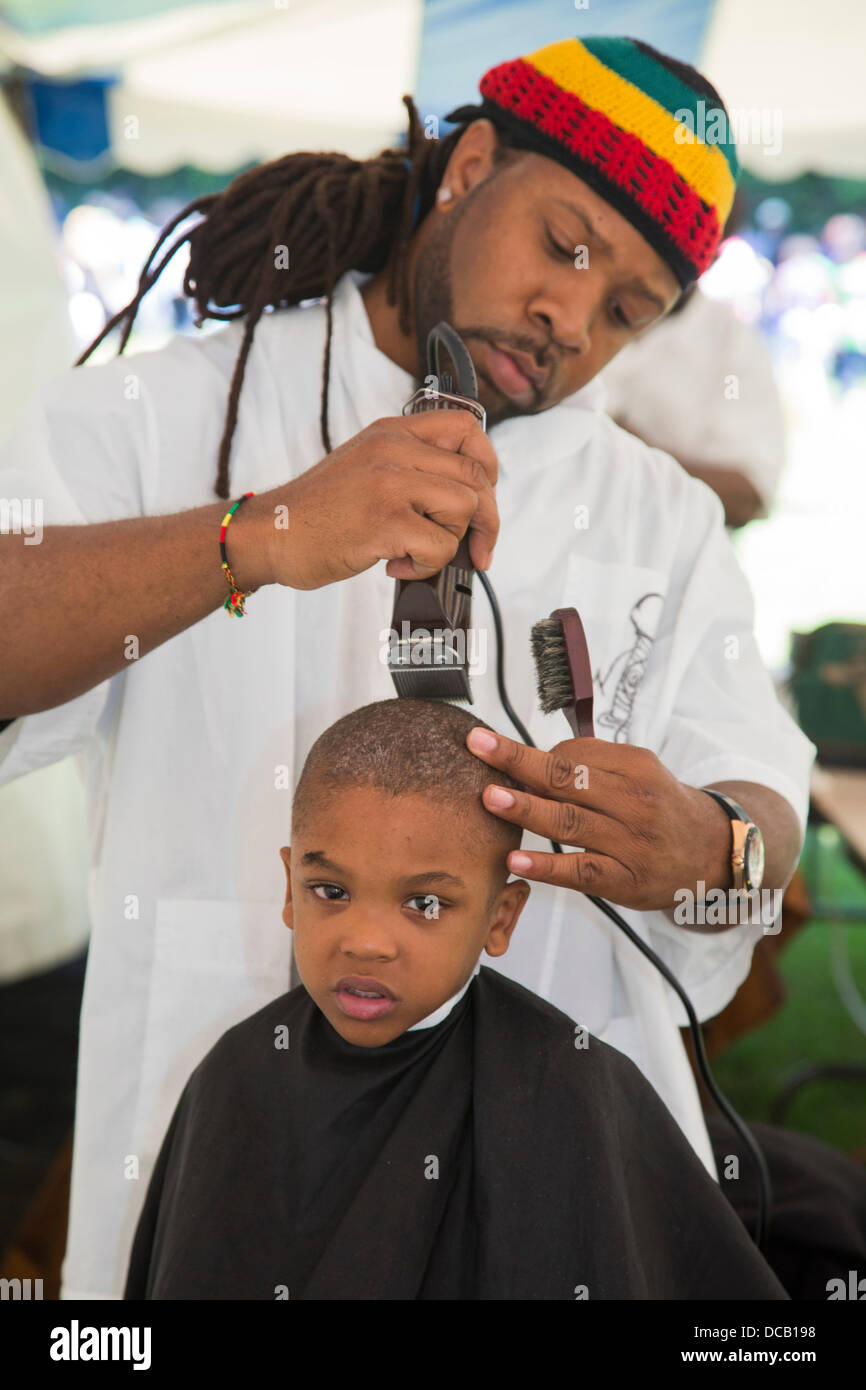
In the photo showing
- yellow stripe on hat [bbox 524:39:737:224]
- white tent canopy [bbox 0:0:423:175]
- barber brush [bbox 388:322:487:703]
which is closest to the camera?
barber brush [bbox 388:322:487:703]

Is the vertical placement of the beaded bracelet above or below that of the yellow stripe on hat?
below

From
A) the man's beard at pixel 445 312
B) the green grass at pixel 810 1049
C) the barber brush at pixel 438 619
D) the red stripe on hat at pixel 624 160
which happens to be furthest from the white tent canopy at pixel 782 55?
the green grass at pixel 810 1049

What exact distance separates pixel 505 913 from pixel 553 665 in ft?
0.71

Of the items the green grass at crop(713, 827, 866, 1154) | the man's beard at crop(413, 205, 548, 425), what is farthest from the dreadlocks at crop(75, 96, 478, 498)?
the green grass at crop(713, 827, 866, 1154)

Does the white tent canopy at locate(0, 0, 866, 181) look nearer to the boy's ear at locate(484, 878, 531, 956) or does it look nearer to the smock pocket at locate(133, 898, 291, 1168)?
the boy's ear at locate(484, 878, 531, 956)

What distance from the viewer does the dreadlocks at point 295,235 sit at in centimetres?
105

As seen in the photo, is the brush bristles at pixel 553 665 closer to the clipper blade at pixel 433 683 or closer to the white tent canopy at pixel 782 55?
the clipper blade at pixel 433 683

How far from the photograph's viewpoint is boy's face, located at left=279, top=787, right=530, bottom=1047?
825 millimetres

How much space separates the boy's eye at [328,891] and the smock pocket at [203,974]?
178 millimetres

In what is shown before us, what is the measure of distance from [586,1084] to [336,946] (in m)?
0.23

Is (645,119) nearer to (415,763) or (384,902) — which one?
(415,763)

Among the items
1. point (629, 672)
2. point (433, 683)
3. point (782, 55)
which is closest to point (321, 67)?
point (782, 55)

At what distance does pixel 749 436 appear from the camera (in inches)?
46.8

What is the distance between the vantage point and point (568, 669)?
0.83 meters
